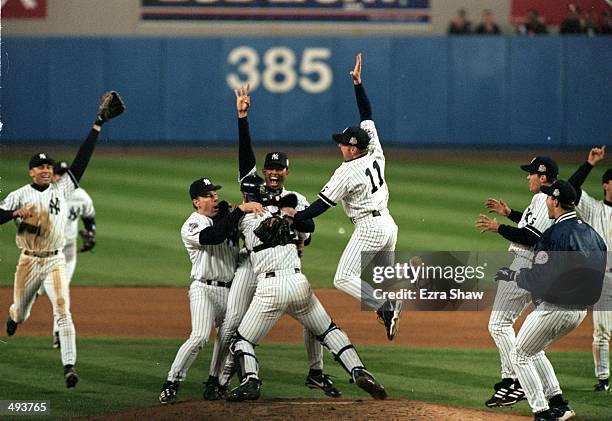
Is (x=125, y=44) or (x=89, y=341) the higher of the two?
(x=125, y=44)

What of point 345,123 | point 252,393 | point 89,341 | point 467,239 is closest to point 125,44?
point 345,123

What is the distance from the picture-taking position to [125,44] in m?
20.7

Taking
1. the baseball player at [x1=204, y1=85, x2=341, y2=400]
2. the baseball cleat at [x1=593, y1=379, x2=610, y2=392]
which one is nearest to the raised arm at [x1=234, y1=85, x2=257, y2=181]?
the baseball player at [x1=204, y1=85, x2=341, y2=400]

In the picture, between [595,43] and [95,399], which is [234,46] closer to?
[595,43]

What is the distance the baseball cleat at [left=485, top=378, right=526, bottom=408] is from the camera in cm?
827

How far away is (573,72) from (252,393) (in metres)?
14.0

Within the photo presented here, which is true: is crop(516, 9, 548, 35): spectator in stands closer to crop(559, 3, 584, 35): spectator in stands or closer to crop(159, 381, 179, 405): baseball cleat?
crop(559, 3, 584, 35): spectator in stands

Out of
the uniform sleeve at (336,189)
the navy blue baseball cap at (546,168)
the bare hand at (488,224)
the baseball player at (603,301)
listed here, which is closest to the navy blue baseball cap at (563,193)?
the bare hand at (488,224)

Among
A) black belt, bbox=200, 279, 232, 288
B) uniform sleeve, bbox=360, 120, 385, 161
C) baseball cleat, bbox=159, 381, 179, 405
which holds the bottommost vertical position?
baseball cleat, bbox=159, 381, 179, 405

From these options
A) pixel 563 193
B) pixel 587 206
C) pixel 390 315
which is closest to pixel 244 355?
pixel 390 315

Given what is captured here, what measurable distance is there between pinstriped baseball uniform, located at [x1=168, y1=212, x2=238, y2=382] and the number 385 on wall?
12913 millimetres

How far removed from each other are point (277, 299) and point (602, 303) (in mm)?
2913

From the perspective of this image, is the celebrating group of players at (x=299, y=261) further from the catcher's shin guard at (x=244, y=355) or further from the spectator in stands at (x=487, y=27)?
the spectator in stands at (x=487, y=27)

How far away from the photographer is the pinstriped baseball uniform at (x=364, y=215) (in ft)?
27.0
